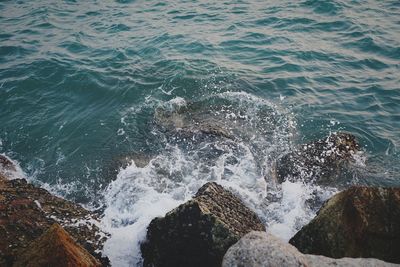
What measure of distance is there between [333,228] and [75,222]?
431 cm

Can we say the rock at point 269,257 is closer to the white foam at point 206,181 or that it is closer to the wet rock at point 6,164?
the white foam at point 206,181

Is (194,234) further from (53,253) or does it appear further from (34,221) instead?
(34,221)

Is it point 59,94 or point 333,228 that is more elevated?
point 333,228

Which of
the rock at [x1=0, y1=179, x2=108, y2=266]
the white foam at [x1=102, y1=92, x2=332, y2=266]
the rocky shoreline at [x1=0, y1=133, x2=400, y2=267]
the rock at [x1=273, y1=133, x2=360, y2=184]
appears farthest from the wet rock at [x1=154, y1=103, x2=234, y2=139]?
the rock at [x1=0, y1=179, x2=108, y2=266]

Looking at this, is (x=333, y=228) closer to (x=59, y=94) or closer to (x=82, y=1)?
(x=59, y=94)

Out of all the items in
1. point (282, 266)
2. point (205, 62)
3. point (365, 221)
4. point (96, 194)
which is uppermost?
point (282, 266)

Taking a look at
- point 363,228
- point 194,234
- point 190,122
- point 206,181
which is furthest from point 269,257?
point 190,122

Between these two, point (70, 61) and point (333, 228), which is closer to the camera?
point (333, 228)

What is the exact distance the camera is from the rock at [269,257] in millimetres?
4195

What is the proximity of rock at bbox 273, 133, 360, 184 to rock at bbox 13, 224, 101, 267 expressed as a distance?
5076 mm

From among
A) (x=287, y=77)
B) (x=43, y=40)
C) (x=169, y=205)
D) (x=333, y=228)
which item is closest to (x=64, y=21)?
(x=43, y=40)

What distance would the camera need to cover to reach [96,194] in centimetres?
827

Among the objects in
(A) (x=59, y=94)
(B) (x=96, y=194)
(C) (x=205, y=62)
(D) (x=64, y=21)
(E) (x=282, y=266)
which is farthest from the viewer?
(D) (x=64, y=21)

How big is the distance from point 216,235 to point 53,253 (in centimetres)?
227
